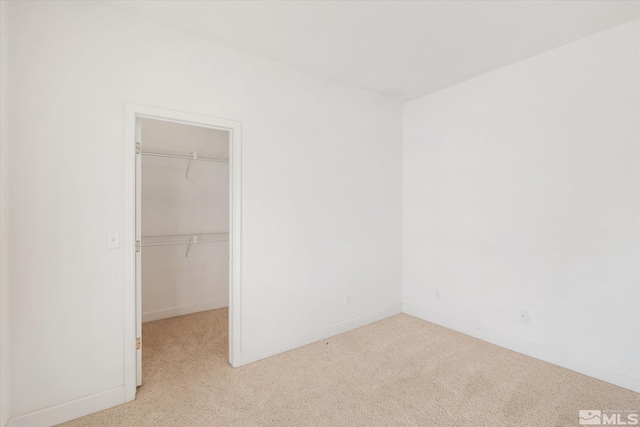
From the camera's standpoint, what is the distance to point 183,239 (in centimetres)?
380

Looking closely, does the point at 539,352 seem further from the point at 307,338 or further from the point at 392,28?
the point at 392,28

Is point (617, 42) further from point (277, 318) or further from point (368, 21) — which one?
point (277, 318)

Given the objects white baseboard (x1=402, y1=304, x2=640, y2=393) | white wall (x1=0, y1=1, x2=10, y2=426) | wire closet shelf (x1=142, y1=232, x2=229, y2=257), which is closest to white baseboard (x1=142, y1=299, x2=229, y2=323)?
wire closet shelf (x1=142, y1=232, x2=229, y2=257)

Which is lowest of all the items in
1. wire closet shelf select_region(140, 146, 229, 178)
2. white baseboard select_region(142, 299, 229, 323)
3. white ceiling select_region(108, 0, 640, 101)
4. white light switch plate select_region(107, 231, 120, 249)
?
white baseboard select_region(142, 299, 229, 323)

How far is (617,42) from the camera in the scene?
232cm

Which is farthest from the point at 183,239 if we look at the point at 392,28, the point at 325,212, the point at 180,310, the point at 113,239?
the point at 392,28

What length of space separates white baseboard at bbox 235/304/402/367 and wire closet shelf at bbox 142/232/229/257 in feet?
5.59

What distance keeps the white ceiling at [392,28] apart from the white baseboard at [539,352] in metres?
2.70

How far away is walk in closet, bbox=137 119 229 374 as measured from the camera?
11.9 ft

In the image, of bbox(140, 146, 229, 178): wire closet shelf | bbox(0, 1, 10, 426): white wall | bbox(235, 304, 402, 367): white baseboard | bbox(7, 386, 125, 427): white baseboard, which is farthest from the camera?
bbox(140, 146, 229, 178): wire closet shelf

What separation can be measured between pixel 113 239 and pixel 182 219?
1.79m

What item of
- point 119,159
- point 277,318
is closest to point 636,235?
point 277,318

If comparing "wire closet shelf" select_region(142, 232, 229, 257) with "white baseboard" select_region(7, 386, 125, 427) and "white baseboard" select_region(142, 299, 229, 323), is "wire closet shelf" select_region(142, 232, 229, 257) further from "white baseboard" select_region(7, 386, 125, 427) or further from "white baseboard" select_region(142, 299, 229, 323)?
"white baseboard" select_region(7, 386, 125, 427)

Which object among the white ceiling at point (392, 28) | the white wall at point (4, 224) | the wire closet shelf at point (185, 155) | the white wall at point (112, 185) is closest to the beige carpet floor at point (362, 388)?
the white wall at point (112, 185)
